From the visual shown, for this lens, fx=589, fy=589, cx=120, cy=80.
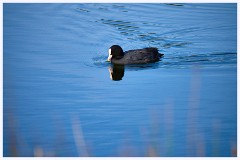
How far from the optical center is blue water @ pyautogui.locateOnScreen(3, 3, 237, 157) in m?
8.91

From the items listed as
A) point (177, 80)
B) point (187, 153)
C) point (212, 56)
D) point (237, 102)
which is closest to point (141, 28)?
point (212, 56)

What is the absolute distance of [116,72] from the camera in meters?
13.3

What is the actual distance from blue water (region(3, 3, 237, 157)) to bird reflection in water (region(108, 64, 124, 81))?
0.07 meters

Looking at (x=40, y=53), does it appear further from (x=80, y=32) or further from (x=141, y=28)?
(x=141, y=28)

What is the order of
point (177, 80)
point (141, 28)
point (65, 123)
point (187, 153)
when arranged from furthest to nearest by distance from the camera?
point (141, 28), point (177, 80), point (65, 123), point (187, 153)

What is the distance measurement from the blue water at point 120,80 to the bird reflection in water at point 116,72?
69 mm

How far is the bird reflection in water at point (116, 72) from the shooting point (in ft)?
41.9

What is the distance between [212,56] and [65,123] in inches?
210

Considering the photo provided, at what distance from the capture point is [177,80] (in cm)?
1224

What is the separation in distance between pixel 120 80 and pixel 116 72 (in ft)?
2.75

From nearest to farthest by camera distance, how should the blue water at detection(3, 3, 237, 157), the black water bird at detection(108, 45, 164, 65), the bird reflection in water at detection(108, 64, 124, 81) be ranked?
the blue water at detection(3, 3, 237, 157)
the bird reflection in water at detection(108, 64, 124, 81)
the black water bird at detection(108, 45, 164, 65)

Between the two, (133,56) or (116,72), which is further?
(133,56)

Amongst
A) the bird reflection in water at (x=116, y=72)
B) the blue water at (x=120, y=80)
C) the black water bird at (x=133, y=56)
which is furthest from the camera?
the black water bird at (x=133, y=56)

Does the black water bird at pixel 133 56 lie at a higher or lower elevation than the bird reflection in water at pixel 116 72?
higher
